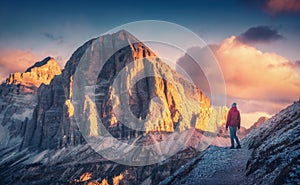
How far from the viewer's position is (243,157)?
31750 millimetres

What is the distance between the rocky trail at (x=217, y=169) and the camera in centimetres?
2806

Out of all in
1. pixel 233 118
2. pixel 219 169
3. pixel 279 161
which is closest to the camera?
pixel 279 161

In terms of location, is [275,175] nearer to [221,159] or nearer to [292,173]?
[292,173]

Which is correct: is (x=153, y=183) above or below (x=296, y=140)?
below

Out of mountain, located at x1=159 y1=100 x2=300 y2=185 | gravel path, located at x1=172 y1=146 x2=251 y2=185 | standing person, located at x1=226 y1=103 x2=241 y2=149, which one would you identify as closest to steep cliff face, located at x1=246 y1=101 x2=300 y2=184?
mountain, located at x1=159 y1=100 x2=300 y2=185

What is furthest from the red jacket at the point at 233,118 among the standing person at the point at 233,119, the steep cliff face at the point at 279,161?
the steep cliff face at the point at 279,161

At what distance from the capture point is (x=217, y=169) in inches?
1204

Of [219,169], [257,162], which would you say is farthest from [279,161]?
[219,169]

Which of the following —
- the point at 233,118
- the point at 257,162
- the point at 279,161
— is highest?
the point at 233,118

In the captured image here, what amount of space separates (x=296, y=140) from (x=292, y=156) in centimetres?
304

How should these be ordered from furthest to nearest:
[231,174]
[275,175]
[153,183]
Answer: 1. [153,183]
2. [231,174]
3. [275,175]

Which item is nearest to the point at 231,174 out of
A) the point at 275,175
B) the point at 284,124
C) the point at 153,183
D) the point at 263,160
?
the point at 263,160

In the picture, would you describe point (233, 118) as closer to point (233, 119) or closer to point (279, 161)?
point (233, 119)

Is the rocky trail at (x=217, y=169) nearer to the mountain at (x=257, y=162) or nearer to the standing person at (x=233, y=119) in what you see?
the mountain at (x=257, y=162)
